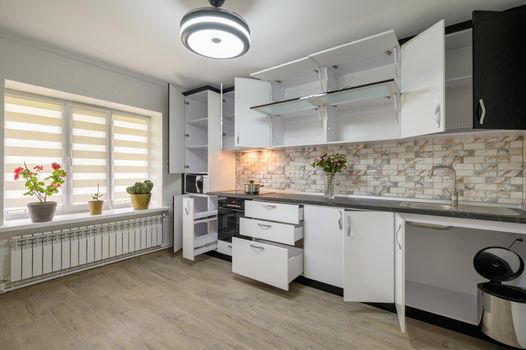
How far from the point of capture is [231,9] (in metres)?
1.81

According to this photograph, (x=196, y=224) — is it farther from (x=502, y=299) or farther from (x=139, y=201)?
(x=502, y=299)

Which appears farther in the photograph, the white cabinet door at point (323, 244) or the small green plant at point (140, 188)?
the small green plant at point (140, 188)

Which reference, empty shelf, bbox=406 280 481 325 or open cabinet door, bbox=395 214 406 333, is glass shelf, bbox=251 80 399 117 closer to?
open cabinet door, bbox=395 214 406 333

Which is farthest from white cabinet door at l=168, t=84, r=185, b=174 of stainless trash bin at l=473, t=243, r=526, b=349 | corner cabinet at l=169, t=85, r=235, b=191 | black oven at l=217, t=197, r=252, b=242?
stainless trash bin at l=473, t=243, r=526, b=349

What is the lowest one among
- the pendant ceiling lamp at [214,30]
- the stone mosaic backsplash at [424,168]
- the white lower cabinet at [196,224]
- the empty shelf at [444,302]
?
the empty shelf at [444,302]

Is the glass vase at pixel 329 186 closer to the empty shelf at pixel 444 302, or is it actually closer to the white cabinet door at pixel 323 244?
the white cabinet door at pixel 323 244

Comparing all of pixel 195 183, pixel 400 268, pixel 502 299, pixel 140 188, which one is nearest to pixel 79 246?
pixel 140 188

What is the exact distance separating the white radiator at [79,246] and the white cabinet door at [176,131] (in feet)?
2.57

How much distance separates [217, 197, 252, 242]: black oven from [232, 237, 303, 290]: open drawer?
1.23 ft

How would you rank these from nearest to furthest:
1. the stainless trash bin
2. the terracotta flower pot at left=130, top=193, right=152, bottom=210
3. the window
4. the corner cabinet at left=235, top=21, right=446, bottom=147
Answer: the stainless trash bin
the corner cabinet at left=235, top=21, right=446, bottom=147
the window
the terracotta flower pot at left=130, top=193, right=152, bottom=210

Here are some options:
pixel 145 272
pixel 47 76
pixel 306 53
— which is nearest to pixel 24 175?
pixel 47 76

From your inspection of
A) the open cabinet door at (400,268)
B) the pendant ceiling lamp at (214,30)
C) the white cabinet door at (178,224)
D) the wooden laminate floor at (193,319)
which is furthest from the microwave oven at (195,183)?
the open cabinet door at (400,268)

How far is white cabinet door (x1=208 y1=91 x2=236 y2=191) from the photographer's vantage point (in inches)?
125

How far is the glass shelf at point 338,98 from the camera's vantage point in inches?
80.1
